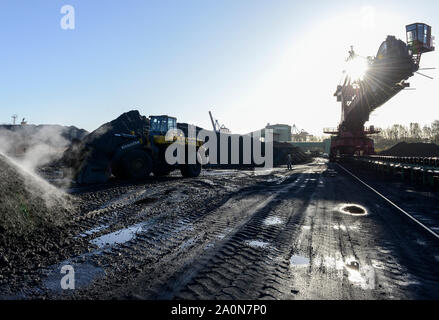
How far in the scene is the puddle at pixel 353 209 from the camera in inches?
240

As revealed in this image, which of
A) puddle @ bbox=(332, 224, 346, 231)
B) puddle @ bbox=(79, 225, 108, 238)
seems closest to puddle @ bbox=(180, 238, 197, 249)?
puddle @ bbox=(79, 225, 108, 238)

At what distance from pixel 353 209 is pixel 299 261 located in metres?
3.93

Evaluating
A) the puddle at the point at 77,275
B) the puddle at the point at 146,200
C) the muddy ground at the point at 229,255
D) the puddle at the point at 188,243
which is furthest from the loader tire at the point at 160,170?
the puddle at the point at 77,275

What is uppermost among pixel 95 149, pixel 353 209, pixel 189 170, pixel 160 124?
pixel 160 124

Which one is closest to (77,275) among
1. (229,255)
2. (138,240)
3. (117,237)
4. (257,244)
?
(138,240)

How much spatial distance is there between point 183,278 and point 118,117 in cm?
1214

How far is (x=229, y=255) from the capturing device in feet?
11.3

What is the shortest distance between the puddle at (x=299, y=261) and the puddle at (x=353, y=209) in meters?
3.22

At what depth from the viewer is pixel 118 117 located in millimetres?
13469

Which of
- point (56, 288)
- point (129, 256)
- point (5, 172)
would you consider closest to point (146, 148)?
point (5, 172)

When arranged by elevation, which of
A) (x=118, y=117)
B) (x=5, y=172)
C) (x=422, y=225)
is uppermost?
(x=118, y=117)

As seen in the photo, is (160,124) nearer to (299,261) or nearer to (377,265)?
(299,261)

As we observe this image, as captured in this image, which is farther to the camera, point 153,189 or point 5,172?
point 153,189
